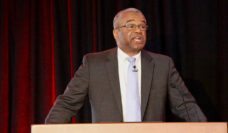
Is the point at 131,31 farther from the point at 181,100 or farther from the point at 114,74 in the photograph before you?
the point at 181,100

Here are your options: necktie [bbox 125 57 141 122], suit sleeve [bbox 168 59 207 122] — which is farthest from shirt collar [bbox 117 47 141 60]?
suit sleeve [bbox 168 59 207 122]

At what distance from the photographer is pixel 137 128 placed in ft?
4.66

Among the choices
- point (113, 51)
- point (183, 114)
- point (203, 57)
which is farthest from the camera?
point (203, 57)

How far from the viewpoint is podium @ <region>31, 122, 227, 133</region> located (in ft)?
4.64

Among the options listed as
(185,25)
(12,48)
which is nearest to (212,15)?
(185,25)

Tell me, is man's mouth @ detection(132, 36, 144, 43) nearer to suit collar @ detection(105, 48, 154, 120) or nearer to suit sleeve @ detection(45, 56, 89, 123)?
suit collar @ detection(105, 48, 154, 120)

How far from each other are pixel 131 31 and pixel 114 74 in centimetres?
29

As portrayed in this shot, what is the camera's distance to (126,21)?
2680 mm

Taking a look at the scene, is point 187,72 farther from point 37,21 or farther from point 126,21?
point 37,21

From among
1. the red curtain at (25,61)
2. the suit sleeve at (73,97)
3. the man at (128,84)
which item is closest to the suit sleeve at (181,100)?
the man at (128,84)

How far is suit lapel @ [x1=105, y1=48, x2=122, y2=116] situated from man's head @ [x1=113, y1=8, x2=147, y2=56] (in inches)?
3.7

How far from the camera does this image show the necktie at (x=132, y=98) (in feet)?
8.39

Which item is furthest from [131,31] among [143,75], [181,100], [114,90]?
[181,100]

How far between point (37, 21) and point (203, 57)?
143 cm
